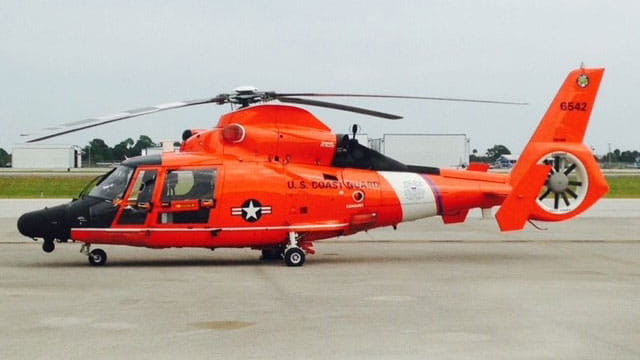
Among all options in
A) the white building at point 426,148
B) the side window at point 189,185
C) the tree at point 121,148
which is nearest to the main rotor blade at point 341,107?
the side window at point 189,185

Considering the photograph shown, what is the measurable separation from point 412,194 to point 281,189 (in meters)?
2.43

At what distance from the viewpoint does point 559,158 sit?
56.7ft

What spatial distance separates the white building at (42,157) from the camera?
120 meters

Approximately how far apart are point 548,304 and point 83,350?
572cm

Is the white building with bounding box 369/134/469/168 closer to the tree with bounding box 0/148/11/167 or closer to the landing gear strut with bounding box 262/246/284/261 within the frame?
the landing gear strut with bounding box 262/246/284/261

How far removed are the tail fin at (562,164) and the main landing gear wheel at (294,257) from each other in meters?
3.96

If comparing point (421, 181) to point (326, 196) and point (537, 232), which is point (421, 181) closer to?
point (326, 196)

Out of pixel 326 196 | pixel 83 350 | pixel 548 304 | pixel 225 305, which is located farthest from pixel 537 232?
pixel 83 350

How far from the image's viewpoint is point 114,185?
1541 cm

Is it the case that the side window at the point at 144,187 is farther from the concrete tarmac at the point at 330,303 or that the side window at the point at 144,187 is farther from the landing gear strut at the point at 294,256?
the landing gear strut at the point at 294,256

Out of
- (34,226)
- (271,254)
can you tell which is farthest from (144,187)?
(271,254)

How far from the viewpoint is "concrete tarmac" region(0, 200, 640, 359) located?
336 inches

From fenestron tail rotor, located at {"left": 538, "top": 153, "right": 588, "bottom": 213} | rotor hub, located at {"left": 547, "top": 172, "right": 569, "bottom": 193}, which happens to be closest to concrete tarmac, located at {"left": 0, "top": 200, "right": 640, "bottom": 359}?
fenestron tail rotor, located at {"left": 538, "top": 153, "right": 588, "bottom": 213}

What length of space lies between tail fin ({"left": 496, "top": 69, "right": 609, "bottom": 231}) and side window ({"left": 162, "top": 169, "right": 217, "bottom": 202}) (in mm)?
5411
